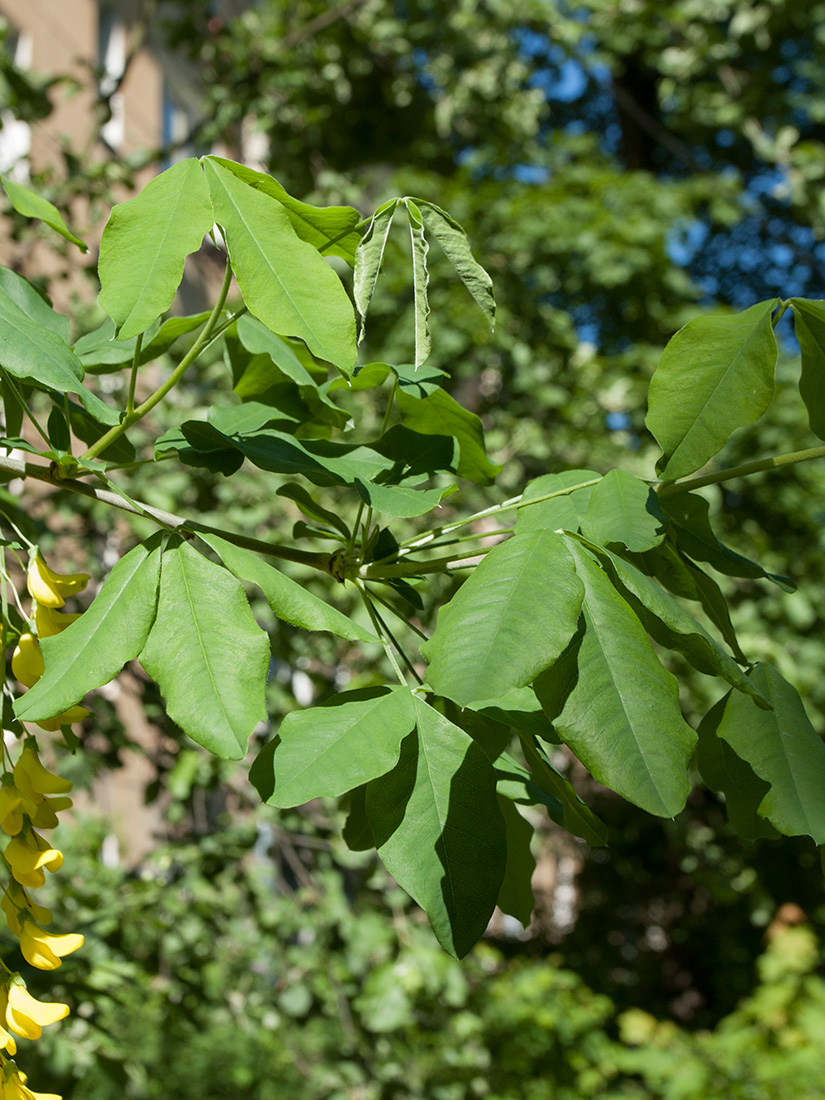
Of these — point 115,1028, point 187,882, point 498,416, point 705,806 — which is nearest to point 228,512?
point 187,882

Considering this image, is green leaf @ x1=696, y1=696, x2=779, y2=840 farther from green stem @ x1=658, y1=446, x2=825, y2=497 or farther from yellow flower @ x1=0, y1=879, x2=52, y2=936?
yellow flower @ x1=0, y1=879, x2=52, y2=936

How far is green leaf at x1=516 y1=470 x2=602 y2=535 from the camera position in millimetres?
696

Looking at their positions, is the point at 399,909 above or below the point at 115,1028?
above

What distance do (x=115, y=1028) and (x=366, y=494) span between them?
4.38 m

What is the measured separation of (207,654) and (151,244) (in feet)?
0.91

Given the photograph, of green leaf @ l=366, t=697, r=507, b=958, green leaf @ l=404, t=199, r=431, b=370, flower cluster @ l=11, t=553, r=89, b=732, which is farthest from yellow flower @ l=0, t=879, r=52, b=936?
green leaf @ l=404, t=199, r=431, b=370

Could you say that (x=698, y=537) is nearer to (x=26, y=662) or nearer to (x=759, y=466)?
(x=759, y=466)

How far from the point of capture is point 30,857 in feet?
2.17

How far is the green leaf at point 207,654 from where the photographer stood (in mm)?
582

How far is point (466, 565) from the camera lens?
728 millimetres

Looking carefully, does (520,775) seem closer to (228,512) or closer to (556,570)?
(556,570)

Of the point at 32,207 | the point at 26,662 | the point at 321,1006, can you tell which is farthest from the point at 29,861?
the point at 321,1006

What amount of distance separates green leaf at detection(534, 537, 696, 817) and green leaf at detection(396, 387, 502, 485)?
0.35 meters

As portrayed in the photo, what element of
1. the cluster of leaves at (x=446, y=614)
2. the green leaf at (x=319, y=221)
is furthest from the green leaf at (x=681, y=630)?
the green leaf at (x=319, y=221)
